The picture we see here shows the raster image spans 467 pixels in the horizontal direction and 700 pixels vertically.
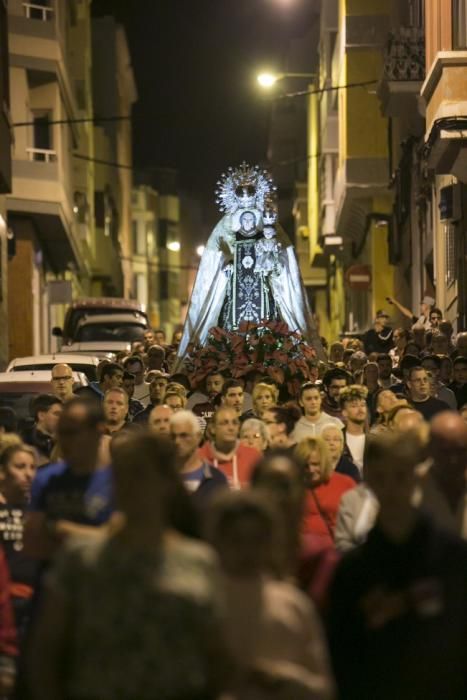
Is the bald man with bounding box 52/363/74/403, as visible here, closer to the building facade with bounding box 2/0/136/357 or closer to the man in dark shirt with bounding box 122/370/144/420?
the man in dark shirt with bounding box 122/370/144/420

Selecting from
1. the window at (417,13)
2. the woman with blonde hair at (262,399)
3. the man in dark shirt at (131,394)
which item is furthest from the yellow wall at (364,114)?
the woman with blonde hair at (262,399)

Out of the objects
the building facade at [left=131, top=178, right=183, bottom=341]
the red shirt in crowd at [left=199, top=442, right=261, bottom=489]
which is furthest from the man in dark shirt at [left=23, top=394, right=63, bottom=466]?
the building facade at [left=131, top=178, right=183, bottom=341]

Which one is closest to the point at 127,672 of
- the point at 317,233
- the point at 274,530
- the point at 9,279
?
the point at 274,530

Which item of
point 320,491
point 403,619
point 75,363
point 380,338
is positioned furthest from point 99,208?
point 403,619

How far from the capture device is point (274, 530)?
6.23 meters

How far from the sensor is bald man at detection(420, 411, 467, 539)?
8352 millimetres

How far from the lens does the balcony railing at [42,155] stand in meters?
41.8

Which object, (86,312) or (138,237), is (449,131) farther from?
(138,237)

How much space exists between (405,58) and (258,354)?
11575mm

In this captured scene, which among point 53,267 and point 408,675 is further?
point 53,267

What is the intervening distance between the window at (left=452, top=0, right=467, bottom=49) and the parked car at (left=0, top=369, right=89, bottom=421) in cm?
827

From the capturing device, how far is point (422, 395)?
16.1 meters

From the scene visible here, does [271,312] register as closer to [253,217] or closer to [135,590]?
[253,217]

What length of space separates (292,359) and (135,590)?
15617 mm
